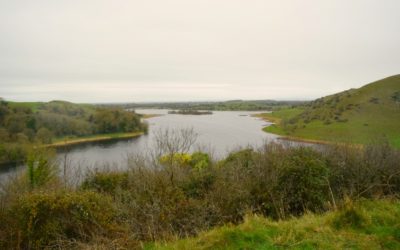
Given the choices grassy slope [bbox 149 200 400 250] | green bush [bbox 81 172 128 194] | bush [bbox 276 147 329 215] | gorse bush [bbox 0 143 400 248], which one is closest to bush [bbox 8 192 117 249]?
gorse bush [bbox 0 143 400 248]

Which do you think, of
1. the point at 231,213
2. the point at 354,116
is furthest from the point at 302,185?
the point at 354,116

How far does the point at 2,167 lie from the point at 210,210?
145ft

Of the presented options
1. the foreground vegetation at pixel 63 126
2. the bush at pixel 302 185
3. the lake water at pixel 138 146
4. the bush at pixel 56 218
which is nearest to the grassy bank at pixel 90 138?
the foreground vegetation at pixel 63 126

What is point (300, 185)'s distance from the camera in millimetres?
9000

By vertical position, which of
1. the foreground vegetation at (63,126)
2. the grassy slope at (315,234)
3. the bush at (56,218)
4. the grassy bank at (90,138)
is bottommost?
the grassy bank at (90,138)

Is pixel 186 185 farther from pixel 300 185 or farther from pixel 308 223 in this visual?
pixel 308 223

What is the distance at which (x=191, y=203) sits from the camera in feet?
27.2

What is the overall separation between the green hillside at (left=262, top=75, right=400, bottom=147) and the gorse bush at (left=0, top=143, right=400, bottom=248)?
38620 mm

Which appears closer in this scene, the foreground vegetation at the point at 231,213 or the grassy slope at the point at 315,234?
the grassy slope at the point at 315,234

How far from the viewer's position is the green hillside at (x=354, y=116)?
4956 cm

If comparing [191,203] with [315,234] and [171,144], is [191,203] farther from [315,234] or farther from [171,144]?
[171,144]

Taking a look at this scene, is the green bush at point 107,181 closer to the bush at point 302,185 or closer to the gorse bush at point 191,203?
the gorse bush at point 191,203

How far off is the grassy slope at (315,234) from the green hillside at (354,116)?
4476 centimetres

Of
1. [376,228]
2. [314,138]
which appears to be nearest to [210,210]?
[376,228]
